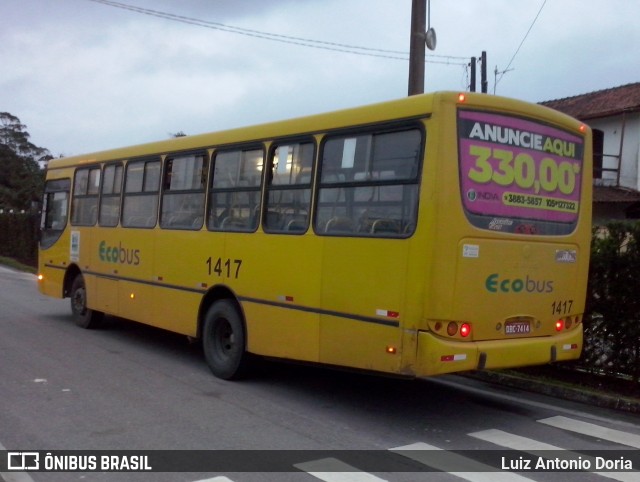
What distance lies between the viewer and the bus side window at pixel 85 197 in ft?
38.5

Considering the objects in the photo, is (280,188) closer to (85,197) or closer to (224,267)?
(224,267)

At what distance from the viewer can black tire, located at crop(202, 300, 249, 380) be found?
825 cm

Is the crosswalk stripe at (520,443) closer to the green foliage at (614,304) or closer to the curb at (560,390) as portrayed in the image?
the curb at (560,390)

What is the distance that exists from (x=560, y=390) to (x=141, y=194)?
21.5 feet

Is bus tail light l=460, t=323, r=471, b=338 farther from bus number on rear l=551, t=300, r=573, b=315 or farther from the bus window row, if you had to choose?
bus number on rear l=551, t=300, r=573, b=315

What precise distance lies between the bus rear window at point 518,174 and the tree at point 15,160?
172 feet

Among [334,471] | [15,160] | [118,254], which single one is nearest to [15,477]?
[334,471]

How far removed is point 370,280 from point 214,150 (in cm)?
340

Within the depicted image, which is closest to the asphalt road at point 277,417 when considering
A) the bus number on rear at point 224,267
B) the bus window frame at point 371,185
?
the bus number on rear at point 224,267

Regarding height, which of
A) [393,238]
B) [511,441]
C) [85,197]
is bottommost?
[511,441]

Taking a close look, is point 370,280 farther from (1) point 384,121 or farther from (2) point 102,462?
(2) point 102,462

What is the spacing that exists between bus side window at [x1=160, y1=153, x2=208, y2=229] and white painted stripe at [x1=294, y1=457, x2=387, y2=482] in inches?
168

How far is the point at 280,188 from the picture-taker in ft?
25.4

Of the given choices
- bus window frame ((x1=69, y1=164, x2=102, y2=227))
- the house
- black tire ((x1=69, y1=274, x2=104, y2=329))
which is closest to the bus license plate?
bus window frame ((x1=69, y1=164, x2=102, y2=227))
